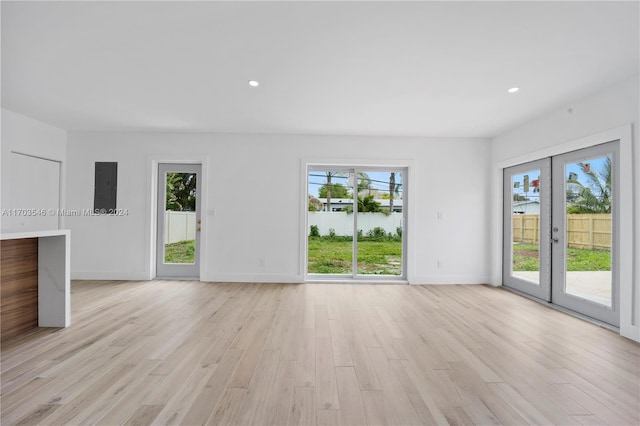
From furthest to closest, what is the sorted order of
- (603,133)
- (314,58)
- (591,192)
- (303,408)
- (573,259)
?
(573,259) < (591,192) < (603,133) < (314,58) < (303,408)

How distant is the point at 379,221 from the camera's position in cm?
564

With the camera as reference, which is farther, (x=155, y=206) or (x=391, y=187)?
(x=391, y=187)

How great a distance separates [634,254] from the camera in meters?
3.05

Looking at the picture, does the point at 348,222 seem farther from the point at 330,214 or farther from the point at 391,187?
the point at 391,187

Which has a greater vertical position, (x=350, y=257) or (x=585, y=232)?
(x=585, y=232)

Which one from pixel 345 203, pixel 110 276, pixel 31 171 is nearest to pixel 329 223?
pixel 345 203

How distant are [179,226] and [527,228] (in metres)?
5.80

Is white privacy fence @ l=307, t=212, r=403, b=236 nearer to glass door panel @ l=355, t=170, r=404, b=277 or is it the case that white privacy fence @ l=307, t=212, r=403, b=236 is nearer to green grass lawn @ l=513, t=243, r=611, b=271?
glass door panel @ l=355, t=170, r=404, b=277

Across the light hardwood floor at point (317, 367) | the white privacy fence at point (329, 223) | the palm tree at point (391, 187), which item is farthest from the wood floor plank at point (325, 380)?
the palm tree at point (391, 187)

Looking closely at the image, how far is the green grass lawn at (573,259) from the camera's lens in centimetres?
351

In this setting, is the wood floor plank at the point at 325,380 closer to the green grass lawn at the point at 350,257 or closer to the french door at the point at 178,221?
the green grass lawn at the point at 350,257

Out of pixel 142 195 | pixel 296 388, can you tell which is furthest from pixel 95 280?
pixel 296 388

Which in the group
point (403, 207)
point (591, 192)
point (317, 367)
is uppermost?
point (591, 192)

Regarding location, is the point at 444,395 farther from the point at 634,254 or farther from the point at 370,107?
the point at 370,107
